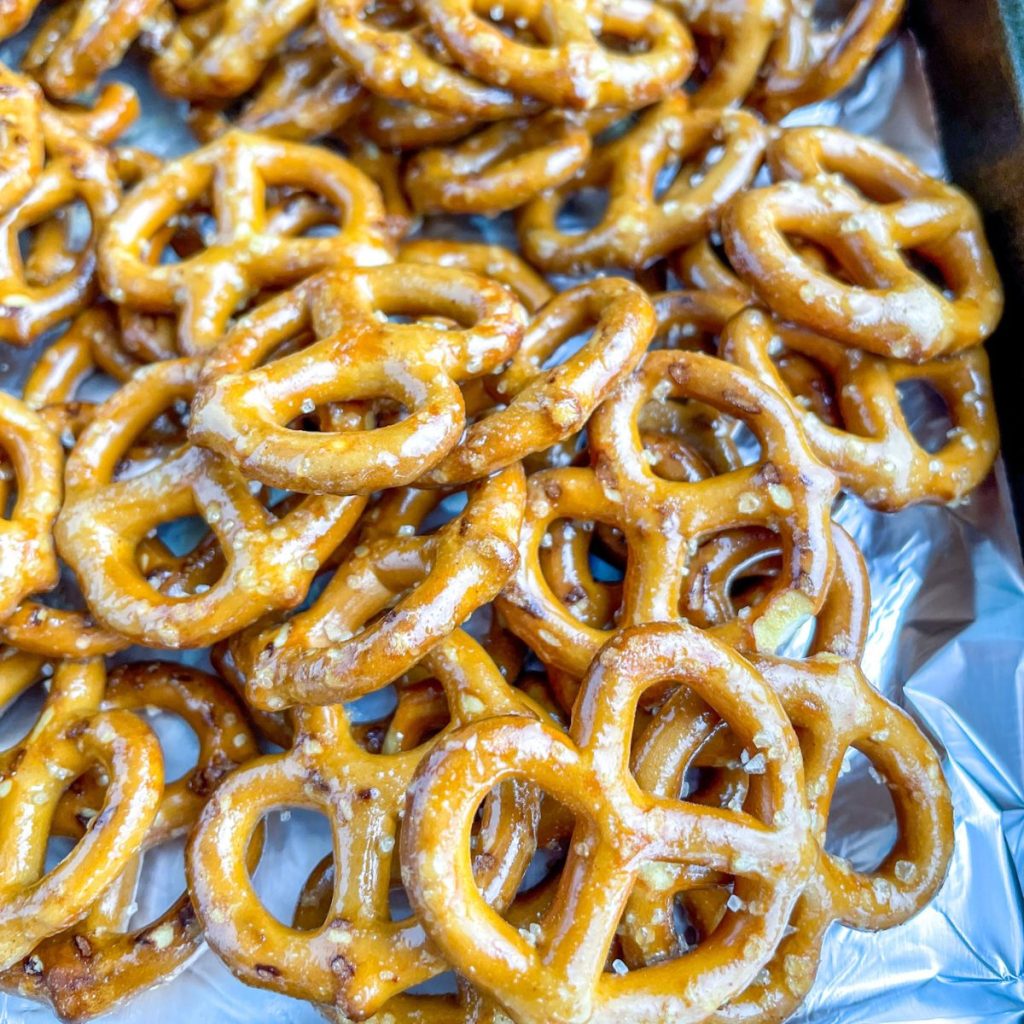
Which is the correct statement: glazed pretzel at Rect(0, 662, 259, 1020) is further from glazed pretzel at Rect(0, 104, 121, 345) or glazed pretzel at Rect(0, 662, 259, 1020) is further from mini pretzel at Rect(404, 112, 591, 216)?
mini pretzel at Rect(404, 112, 591, 216)

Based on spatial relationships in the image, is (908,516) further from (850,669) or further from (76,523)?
(76,523)

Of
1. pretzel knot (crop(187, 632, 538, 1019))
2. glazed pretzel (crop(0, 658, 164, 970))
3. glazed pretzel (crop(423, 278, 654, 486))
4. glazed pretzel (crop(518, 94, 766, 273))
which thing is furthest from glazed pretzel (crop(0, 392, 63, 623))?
glazed pretzel (crop(518, 94, 766, 273))

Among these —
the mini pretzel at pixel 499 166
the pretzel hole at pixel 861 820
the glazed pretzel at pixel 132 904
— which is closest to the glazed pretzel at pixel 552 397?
the mini pretzel at pixel 499 166

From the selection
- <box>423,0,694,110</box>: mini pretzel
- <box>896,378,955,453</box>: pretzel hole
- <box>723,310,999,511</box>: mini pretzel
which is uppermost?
<box>423,0,694,110</box>: mini pretzel

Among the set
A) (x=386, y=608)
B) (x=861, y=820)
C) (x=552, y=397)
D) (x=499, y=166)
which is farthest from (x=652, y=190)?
(x=861, y=820)

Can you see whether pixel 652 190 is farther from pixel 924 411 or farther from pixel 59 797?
pixel 59 797

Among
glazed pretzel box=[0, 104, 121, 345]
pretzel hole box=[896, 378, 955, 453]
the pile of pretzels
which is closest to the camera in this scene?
the pile of pretzels

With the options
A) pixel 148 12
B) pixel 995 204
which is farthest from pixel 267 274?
pixel 995 204

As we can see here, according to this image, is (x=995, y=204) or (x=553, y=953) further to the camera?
(x=995, y=204)
